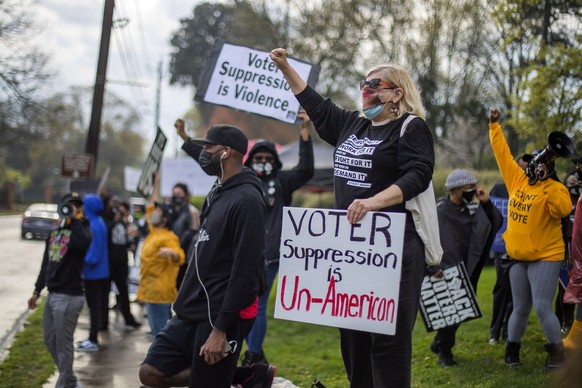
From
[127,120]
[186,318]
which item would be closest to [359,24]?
[186,318]

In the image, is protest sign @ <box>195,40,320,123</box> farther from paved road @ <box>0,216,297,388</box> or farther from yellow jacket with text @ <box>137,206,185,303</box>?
paved road @ <box>0,216,297,388</box>

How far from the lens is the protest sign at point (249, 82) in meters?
7.55

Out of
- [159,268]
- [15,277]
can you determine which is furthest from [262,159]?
[15,277]

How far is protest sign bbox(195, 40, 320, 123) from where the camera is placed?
755cm

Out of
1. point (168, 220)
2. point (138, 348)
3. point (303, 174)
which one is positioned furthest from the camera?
point (138, 348)

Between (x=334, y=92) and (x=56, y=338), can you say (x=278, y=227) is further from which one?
(x=334, y=92)

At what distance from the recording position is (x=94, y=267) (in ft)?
32.1

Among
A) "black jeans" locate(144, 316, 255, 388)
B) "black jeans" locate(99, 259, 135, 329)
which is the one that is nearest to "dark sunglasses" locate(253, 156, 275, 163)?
"black jeans" locate(144, 316, 255, 388)

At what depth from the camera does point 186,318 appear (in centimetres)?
433

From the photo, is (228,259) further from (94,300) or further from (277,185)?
(94,300)

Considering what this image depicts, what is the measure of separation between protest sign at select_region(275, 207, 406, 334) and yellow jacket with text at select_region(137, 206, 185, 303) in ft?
13.3

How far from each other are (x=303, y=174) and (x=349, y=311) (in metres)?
3.66

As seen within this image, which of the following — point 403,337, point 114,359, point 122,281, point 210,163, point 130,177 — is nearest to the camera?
point 403,337

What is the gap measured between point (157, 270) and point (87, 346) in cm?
179
